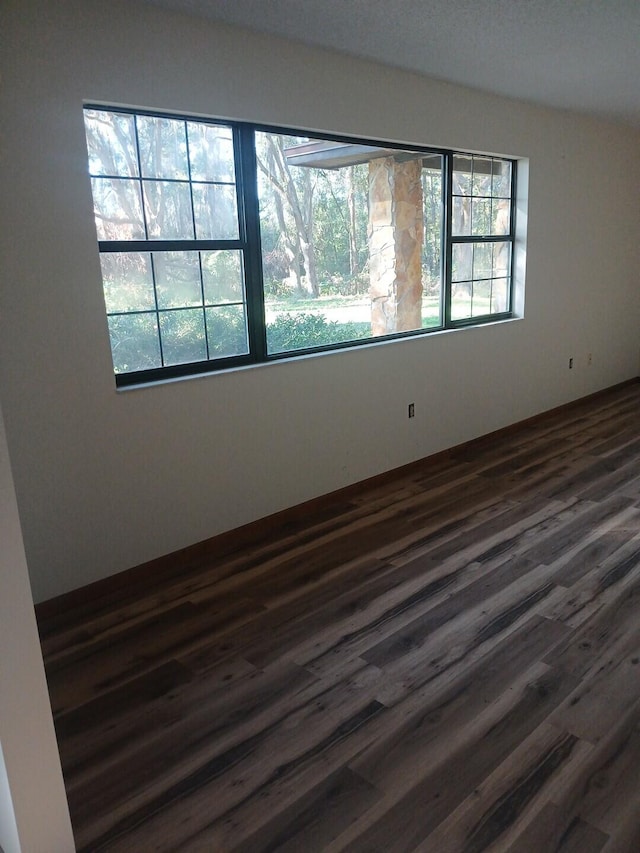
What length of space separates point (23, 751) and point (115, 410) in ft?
5.47

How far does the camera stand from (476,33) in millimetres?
3252

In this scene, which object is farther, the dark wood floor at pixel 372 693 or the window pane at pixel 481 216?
the window pane at pixel 481 216

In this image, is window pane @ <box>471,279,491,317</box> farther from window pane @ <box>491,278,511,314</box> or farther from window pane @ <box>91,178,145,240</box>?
window pane @ <box>91,178,145,240</box>

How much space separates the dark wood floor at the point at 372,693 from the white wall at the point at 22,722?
0.21 meters

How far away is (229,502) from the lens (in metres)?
3.52

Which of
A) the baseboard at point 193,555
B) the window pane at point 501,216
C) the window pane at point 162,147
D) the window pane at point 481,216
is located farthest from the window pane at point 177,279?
the window pane at point 501,216

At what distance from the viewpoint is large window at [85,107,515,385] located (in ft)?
9.77

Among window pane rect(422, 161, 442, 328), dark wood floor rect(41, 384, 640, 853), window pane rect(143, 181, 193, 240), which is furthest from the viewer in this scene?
window pane rect(422, 161, 442, 328)

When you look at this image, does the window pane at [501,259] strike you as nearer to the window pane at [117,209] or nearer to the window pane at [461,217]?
the window pane at [461,217]

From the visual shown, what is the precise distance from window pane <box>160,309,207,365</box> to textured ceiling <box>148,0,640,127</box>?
1324mm

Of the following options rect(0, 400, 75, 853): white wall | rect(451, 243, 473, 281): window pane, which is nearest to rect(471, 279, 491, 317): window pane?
rect(451, 243, 473, 281): window pane

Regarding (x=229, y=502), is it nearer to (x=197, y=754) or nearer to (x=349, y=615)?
(x=349, y=615)

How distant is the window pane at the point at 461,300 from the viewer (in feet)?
16.0

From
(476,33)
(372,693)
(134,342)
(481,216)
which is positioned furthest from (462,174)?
(372,693)
